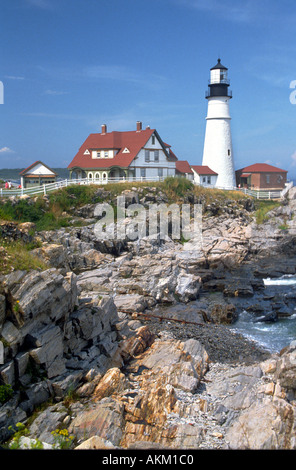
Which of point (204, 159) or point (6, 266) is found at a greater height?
point (204, 159)

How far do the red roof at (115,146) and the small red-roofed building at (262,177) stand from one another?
1138 cm

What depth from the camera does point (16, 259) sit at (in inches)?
490

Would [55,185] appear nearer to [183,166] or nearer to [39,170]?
[39,170]

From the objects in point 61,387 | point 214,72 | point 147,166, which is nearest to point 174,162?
point 147,166

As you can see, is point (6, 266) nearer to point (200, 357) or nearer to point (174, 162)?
point (200, 357)

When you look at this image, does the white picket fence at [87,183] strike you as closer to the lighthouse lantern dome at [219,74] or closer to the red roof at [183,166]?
the red roof at [183,166]

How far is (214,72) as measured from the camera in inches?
1759

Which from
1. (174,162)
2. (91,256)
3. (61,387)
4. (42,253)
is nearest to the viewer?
(61,387)

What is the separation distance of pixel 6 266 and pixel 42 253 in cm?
287

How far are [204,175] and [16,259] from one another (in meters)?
35.6

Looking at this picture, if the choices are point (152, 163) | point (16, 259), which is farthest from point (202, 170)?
point (16, 259)

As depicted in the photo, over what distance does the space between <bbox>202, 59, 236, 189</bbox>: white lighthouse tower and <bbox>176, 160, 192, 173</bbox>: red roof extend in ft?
7.70

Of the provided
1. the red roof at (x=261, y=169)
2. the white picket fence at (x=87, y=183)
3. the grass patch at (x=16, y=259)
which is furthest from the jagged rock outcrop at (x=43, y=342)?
the red roof at (x=261, y=169)

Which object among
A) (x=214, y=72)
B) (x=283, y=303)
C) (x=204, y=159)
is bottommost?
(x=283, y=303)
